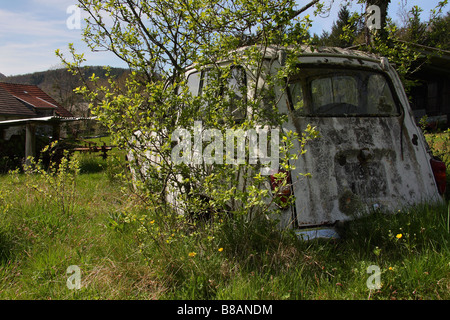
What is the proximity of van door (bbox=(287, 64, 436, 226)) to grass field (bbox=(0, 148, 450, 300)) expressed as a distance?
23 centimetres

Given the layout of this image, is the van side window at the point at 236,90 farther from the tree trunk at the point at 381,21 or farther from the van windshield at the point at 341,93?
the tree trunk at the point at 381,21

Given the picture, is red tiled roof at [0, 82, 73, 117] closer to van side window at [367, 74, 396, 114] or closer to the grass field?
the grass field

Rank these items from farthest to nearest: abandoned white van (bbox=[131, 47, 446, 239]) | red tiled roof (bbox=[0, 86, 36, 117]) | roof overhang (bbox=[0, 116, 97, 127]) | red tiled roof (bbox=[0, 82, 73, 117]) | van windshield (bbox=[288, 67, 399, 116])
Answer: red tiled roof (bbox=[0, 82, 73, 117]) < red tiled roof (bbox=[0, 86, 36, 117]) < roof overhang (bbox=[0, 116, 97, 127]) < van windshield (bbox=[288, 67, 399, 116]) < abandoned white van (bbox=[131, 47, 446, 239])

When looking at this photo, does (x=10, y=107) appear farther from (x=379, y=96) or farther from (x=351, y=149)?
(x=351, y=149)

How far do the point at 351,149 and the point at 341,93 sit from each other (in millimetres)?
698

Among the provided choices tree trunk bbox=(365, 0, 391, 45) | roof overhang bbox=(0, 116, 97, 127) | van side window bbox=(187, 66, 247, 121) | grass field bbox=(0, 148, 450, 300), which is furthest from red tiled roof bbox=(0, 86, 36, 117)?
van side window bbox=(187, 66, 247, 121)

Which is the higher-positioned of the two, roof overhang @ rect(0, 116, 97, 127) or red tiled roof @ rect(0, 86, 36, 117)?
red tiled roof @ rect(0, 86, 36, 117)

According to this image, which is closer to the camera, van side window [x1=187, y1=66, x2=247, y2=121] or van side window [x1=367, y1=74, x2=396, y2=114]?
van side window [x1=187, y1=66, x2=247, y2=121]

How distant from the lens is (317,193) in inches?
132

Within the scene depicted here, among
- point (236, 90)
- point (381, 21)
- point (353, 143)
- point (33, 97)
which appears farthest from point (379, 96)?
point (33, 97)

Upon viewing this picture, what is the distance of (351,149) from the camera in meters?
3.50

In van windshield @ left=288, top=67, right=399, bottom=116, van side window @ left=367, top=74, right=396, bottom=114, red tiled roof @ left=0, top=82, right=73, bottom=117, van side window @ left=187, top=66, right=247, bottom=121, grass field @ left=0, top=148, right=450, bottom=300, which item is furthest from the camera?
red tiled roof @ left=0, top=82, right=73, bottom=117

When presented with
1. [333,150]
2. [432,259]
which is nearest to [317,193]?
[333,150]

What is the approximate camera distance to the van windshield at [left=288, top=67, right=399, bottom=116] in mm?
3639
